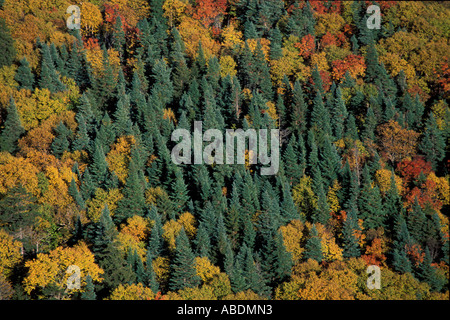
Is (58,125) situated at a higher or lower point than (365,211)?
higher

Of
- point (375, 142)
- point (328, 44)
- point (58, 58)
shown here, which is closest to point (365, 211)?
point (375, 142)

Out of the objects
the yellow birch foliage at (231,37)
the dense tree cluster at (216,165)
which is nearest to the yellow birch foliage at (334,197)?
the dense tree cluster at (216,165)

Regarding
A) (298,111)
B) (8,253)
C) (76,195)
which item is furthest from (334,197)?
(8,253)

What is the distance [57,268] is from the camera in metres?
78.4

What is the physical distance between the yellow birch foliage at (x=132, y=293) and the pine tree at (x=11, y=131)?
36618 millimetres

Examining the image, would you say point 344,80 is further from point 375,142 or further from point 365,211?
point 365,211

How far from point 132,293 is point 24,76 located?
5081 cm

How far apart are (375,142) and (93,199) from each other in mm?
44566

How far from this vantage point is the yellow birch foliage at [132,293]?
3061 inches

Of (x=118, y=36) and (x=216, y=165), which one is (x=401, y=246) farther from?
(x=118, y=36)

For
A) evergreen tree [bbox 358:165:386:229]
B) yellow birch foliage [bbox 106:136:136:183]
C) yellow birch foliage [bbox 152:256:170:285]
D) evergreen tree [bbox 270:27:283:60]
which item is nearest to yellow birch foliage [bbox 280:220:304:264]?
evergreen tree [bbox 358:165:386:229]
